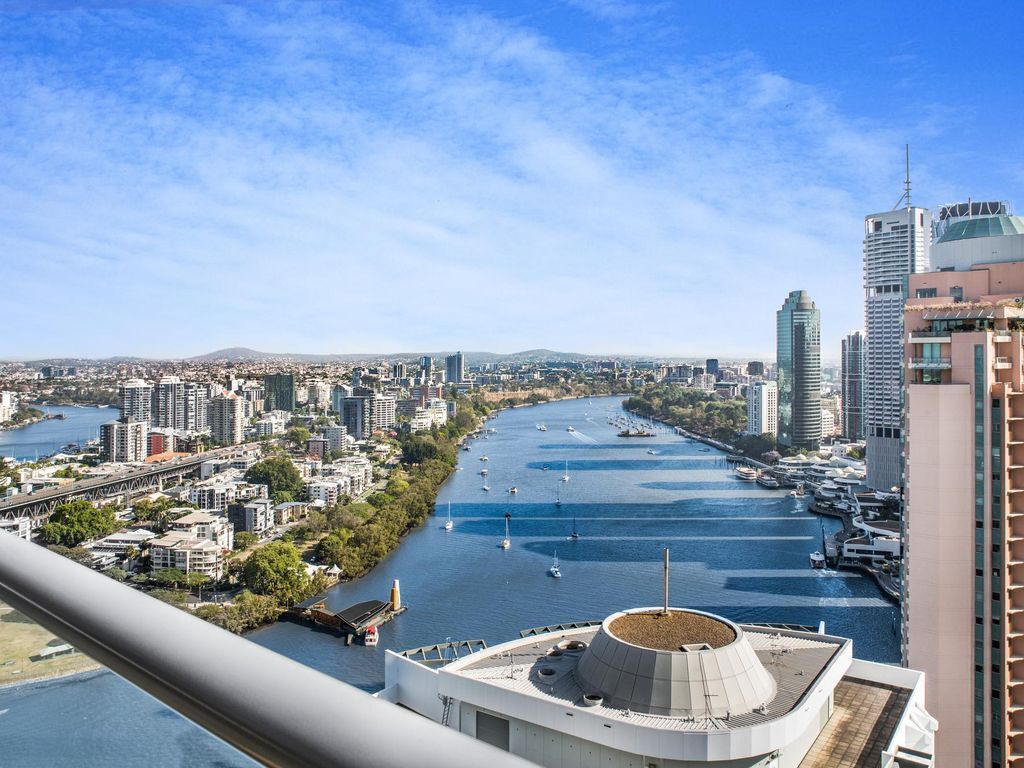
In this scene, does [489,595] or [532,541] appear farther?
[532,541]

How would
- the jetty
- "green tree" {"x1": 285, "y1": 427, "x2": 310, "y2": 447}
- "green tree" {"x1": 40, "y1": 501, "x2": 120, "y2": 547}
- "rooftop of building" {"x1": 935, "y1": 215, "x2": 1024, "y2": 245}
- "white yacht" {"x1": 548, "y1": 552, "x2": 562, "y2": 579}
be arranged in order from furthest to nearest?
1. "green tree" {"x1": 285, "y1": 427, "x2": 310, "y2": 447}
2. "green tree" {"x1": 40, "y1": 501, "x2": 120, "y2": 547}
3. "white yacht" {"x1": 548, "y1": 552, "x2": 562, "y2": 579}
4. the jetty
5. "rooftop of building" {"x1": 935, "y1": 215, "x2": 1024, "y2": 245}

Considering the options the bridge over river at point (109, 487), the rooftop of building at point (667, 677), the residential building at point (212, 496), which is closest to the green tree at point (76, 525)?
the bridge over river at point (109, 487)

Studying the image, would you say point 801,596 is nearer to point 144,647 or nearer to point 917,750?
point 917,750

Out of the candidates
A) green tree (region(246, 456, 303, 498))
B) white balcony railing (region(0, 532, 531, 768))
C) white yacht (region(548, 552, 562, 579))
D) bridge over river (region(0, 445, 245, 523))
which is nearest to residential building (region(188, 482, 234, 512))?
green tree (region(246, 456, 303, 498))

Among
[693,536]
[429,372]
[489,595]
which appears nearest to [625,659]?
[489,595]

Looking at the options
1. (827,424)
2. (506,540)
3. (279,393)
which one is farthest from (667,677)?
(279,393)

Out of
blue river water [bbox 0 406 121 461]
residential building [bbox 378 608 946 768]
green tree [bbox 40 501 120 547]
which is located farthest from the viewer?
blue river water [bbox 0 406 121 461]

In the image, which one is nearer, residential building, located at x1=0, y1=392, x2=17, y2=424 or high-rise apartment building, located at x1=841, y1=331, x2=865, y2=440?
residential building, located at x1=0, y1=392, x2=17, y2=424

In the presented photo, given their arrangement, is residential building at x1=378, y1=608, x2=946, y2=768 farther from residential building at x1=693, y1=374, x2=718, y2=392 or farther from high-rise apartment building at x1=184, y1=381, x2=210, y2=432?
residential building at x1=693, y1=374, x2=718, y2=392
